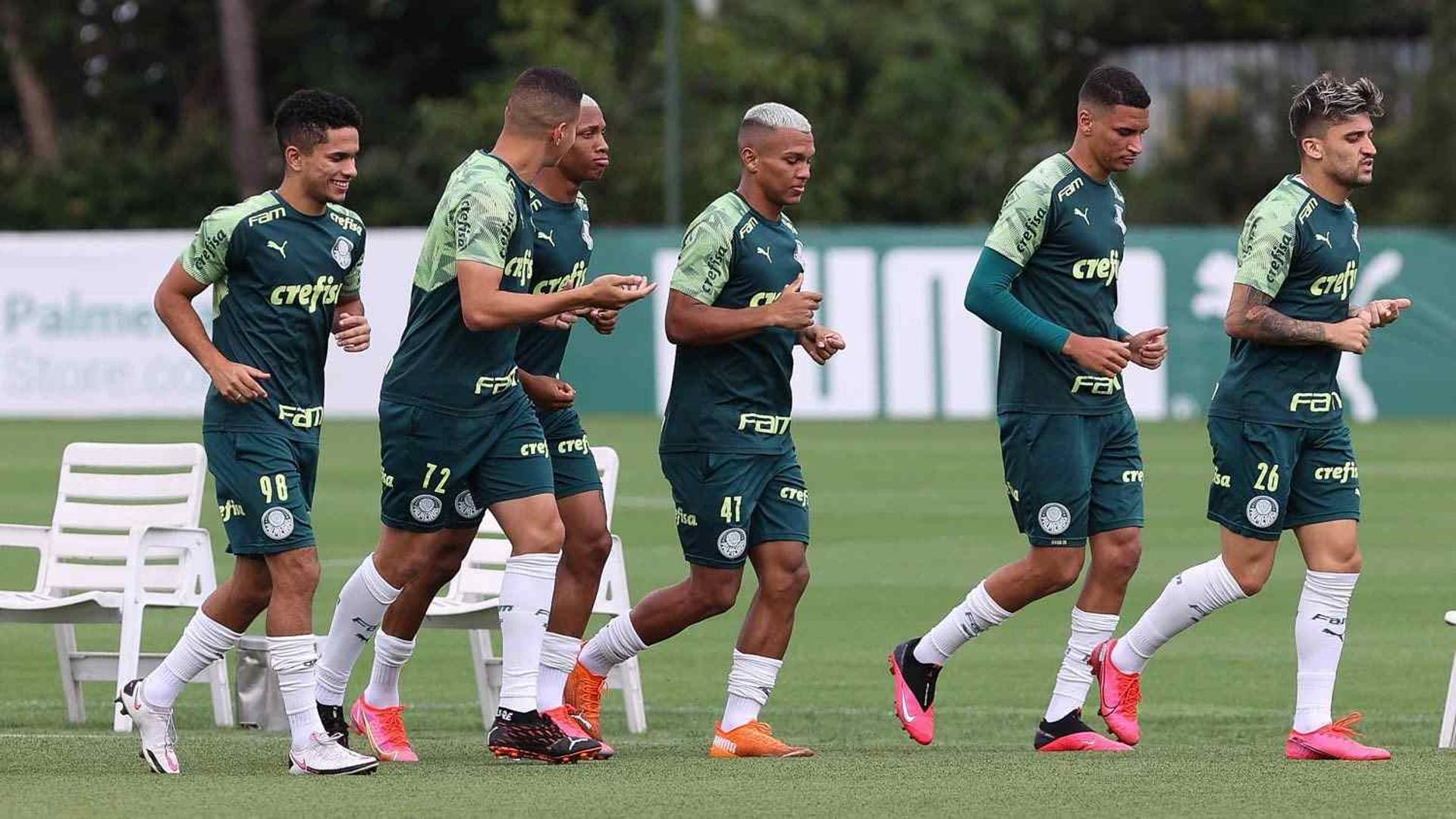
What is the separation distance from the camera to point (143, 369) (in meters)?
26.0

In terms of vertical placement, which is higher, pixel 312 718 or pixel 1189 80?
pixel 1189 80

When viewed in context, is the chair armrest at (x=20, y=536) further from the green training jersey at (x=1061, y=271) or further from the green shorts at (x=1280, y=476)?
the green shorts at (x=1280, y=476)

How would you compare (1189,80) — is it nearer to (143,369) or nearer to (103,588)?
(143,369)

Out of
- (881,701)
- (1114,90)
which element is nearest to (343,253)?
(1114,90)

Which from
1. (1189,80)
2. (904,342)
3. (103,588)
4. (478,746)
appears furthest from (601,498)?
(1189,80)

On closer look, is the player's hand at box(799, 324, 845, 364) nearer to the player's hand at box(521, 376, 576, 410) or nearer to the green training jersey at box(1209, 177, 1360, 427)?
the player's hand at box(521, 376, 576, 410)

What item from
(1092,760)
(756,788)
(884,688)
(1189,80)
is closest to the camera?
(756,788)

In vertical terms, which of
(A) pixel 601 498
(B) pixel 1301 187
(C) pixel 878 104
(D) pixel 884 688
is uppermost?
(C) pixel 878 104

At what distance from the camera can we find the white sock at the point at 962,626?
8.54m

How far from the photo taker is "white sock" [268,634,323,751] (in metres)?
7.50

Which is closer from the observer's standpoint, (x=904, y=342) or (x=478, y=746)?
(x=478, y=746)

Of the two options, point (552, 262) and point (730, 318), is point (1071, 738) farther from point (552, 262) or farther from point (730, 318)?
point (552, 262)

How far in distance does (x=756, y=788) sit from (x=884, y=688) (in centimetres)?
354

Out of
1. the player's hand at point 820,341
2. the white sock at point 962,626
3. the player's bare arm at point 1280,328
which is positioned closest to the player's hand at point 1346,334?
the player's bare arm at point 1280,328
